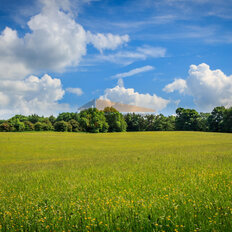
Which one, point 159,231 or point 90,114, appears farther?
point 90,114

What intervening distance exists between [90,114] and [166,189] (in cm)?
9967

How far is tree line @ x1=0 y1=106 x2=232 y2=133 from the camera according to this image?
10012 cm

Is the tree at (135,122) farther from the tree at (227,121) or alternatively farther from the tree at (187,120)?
the tree at (227,121)

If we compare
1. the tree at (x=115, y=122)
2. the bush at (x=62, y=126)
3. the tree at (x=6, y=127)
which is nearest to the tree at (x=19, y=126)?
the tree at (x=6, y=127)

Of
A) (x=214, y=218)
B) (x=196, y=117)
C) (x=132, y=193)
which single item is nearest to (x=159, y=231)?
(x=214, y=218)

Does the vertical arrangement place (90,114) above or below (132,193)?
above

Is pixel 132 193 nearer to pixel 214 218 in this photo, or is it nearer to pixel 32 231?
pixel 214 218

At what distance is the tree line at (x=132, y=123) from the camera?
100125 mm

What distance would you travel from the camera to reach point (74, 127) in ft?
343

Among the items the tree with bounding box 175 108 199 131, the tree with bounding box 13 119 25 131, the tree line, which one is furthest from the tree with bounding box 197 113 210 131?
the tree with bounding box 13 119 25 131

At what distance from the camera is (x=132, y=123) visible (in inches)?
4540

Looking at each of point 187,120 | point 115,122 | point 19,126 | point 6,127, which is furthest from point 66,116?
point 187,120

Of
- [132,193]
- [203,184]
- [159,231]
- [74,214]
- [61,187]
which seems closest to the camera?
[159,231]

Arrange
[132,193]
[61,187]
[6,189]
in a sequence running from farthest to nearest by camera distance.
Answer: [6,189] → [61,187] → [132,193]
